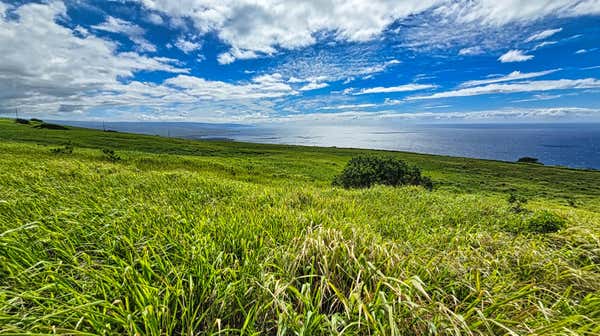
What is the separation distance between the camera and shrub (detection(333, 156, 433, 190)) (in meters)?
17.1

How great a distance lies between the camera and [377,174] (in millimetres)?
17250

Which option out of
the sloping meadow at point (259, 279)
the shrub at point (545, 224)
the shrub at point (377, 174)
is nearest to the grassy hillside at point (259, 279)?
the sloping meadow at point (259, 279)

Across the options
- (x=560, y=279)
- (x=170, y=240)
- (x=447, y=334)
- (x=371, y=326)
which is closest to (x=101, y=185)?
(x=170, y=240)

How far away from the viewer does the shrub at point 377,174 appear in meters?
17.1

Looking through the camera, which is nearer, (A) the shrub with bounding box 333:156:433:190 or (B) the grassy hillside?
(B) the grassy hillside

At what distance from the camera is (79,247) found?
3.51m

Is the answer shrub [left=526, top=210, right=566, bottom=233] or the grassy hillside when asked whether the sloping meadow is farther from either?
shrub [left=526, top=210, right=566, bottom=233]

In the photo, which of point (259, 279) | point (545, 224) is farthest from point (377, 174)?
point (259, 279)

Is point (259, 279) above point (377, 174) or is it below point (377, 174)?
above

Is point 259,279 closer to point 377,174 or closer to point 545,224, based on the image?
point 545,224

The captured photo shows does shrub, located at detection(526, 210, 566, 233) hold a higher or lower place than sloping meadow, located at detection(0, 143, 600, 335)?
lower

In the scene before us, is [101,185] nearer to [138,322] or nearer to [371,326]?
[138,322]

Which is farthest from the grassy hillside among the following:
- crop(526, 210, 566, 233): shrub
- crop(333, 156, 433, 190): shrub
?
crop(333, 156, 433, 190): shrub

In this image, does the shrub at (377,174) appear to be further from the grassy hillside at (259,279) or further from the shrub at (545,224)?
the grassy hillside at (259,279)
